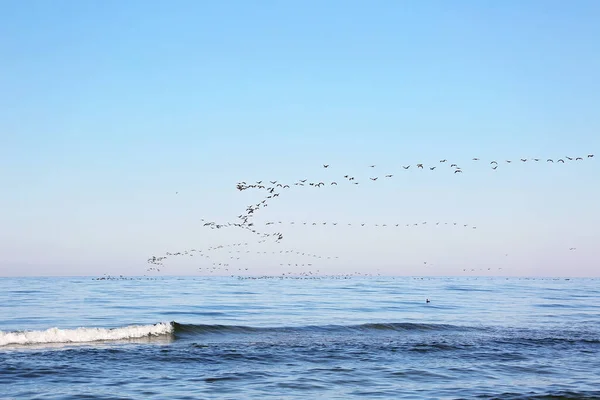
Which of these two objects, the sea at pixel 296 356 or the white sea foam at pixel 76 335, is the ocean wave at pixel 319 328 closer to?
the sea at pixel 296 356

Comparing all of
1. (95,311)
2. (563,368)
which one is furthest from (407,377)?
(95,311)

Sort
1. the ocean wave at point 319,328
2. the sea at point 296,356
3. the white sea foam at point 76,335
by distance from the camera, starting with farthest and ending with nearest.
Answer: the ocean wave at point 319,328
the white sea foam at point 76,335
the sea at point 296,356

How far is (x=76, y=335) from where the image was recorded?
97.9ft

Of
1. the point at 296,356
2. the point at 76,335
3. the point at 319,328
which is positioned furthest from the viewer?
the point at 319,328

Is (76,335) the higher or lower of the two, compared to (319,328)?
higher

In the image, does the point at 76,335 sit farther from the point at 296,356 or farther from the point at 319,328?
the point at 319,328

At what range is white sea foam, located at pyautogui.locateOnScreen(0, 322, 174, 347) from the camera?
2832 cm

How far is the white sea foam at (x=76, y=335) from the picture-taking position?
92.9 feet

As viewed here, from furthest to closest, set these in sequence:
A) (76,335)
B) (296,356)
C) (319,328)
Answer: (319,328) → (76,335) → (296,356)

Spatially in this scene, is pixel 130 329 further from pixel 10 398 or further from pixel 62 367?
pixel 10 398

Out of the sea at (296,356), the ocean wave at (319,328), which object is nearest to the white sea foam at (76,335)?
the sea at (296,356)

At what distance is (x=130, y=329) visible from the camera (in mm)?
31656

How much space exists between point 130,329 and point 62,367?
9314mm

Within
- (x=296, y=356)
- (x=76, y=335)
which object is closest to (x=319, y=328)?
(x=296, y=356)
